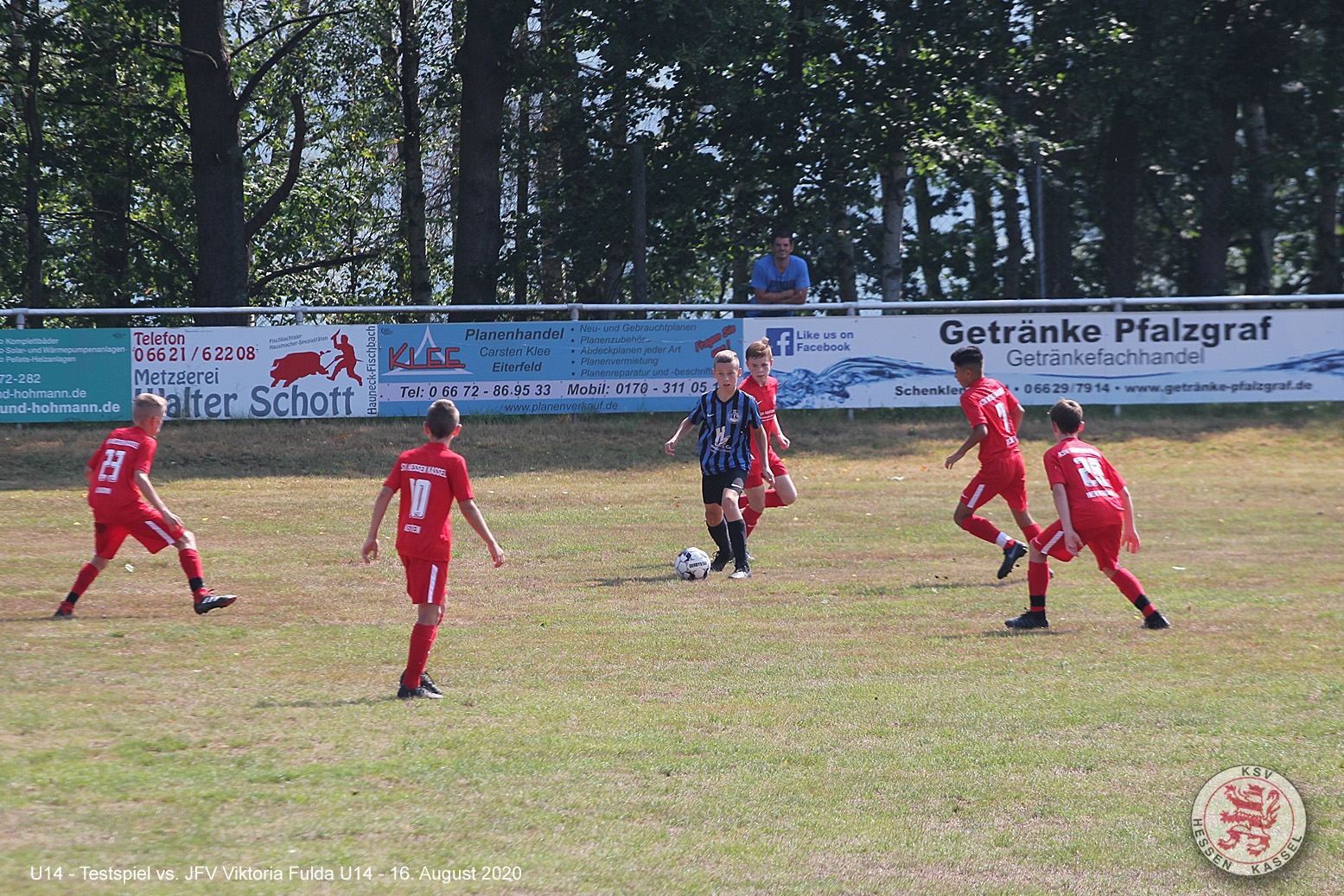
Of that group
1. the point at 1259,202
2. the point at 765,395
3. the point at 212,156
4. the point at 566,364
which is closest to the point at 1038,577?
the point at 765,395

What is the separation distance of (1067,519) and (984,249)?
87.5ft

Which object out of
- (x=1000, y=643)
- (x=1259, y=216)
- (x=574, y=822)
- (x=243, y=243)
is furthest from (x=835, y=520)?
(x=1259, y=216)

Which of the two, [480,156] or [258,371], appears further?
[480,156]

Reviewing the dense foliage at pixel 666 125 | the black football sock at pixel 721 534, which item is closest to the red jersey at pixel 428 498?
the black football sock at pixel 721 534

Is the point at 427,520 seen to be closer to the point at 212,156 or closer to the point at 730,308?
the point at 730,308

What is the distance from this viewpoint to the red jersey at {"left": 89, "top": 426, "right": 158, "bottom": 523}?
923 centimetres

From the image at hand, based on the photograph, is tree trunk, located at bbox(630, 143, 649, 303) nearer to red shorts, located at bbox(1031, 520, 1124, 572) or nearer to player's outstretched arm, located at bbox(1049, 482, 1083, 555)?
red shorts, located at bbox(1031, 520, 1124, 572)

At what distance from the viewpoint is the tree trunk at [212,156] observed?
2344 centimetres

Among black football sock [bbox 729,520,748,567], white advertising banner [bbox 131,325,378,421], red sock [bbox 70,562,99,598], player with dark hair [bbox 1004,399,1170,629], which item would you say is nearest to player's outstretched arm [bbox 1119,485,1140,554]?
player with dark hair [bbox 1004,399,1170,629]

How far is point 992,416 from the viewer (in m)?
11.1

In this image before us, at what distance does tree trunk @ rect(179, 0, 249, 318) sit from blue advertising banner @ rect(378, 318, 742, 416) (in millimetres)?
5970

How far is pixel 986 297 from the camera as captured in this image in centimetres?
3294

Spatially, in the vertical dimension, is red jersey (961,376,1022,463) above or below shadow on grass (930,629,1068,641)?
above

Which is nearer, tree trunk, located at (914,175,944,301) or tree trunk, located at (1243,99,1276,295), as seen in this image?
tree trunk, located at (1243,99,1276,295)
